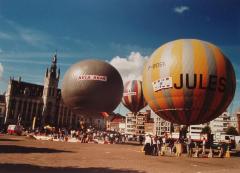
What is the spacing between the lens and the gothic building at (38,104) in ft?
413

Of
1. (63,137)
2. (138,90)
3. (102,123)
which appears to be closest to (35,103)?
(102,123)

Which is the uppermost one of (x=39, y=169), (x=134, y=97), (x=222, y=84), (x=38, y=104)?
(x=38, y=104)

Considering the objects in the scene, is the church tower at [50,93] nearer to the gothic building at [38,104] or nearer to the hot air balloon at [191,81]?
the gothic building at [38,104]

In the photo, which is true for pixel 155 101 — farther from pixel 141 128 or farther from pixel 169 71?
pixel 141 128

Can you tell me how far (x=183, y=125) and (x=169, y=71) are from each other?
260 inches

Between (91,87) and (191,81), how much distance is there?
1926cm

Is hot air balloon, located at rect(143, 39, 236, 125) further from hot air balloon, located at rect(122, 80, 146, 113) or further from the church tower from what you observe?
the church tower

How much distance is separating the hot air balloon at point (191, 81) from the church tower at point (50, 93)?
359ft

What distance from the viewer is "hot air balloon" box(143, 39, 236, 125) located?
88.6 feet

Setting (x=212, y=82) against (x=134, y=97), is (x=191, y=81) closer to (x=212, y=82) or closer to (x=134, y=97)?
(x=212, y=82)

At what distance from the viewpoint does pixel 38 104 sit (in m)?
135

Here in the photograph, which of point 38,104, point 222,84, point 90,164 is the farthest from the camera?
point 38,104

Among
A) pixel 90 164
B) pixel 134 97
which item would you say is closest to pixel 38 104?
pixel 134 97

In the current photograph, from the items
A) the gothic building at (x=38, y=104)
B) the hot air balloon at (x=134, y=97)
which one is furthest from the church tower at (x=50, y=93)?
the hot air balloon at (x=134, y=97)
